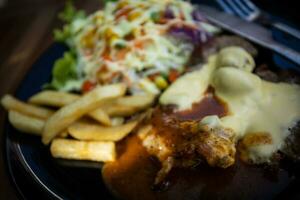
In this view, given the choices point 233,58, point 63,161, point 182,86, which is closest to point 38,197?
point 63,161

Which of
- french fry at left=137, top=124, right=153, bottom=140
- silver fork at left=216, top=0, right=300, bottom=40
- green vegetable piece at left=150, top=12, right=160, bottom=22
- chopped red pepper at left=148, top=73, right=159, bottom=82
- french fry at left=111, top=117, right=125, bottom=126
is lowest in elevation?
silver fork at left=216, top=0, right=300, bottom=40

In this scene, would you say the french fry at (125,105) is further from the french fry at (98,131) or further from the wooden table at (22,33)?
the wooden table at (22,33)

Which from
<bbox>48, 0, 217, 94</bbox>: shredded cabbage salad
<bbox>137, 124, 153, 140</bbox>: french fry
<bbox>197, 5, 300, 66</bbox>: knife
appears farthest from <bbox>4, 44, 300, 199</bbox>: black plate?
<bbox>48, 0, 217, 94</bbox>: shredded cabbage salad

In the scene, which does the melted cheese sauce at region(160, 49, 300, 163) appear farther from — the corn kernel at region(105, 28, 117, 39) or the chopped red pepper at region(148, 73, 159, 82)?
the corn kernel at region(105, 28, 117, 39)

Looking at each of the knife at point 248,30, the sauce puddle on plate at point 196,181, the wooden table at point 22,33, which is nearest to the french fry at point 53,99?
the sauce puddle on plate at point 196,181

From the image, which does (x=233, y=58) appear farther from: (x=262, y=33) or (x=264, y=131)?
(x=264, y=131)

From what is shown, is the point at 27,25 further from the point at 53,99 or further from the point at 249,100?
the point at 249,100
